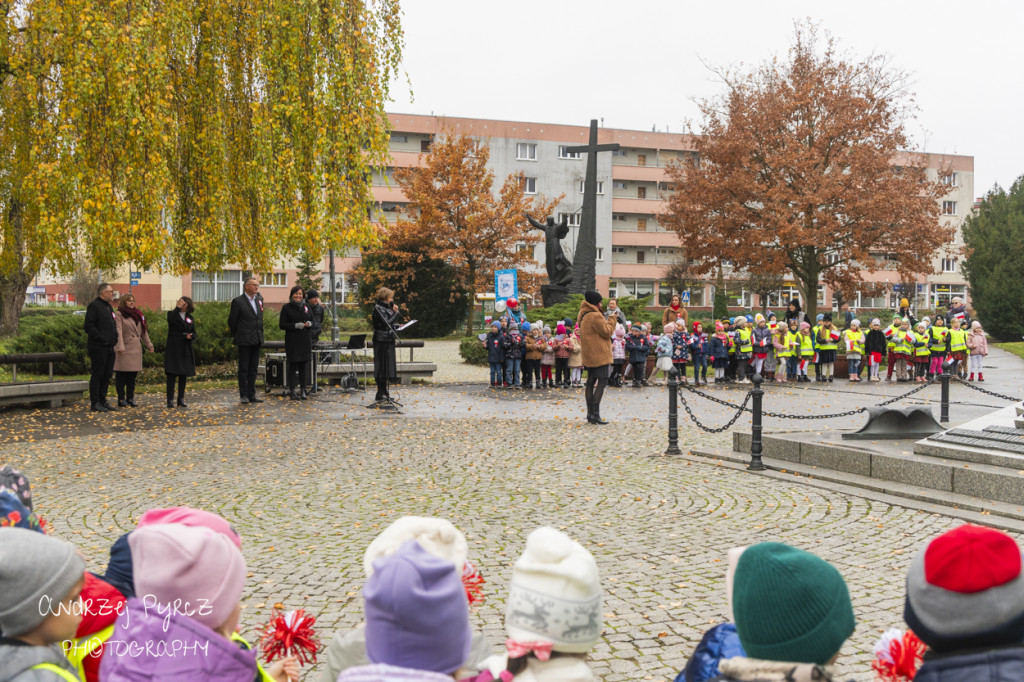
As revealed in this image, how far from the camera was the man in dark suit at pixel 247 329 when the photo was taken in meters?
15.3

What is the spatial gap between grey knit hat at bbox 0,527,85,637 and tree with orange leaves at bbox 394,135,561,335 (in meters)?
42.4

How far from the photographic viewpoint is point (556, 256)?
1242 inches

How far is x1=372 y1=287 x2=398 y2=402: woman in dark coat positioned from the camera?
1501 centimetres

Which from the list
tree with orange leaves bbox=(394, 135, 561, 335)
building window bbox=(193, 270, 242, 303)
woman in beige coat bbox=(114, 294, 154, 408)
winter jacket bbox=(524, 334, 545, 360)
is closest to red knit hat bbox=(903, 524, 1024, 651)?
woman in beige coat bbox=(114, 294, 154, 408)

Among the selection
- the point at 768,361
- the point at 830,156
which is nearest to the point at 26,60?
the point at 768,361

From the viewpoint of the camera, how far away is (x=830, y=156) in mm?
34031

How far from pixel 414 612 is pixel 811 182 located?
33248mm

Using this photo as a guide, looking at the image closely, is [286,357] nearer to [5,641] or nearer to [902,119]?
Result: [5,641]

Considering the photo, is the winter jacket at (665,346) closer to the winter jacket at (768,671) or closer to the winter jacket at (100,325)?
the winter jacket at (100,325)

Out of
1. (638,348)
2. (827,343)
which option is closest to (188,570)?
(638,348)

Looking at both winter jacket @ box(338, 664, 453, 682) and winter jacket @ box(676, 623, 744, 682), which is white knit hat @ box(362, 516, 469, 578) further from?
winter jacket @ box(676, 623, 744, 682)

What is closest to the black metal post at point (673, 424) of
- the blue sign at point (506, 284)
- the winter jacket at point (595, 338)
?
the winter jacket at point (595, 338)

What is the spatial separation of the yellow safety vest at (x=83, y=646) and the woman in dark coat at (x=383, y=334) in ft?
40.6

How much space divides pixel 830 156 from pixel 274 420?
27.7 metres
